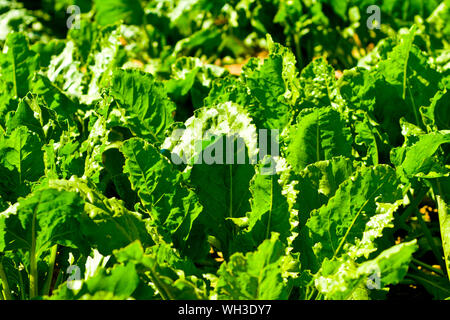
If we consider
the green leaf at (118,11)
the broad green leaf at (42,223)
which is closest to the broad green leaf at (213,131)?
the broad green leaf at (42,223)

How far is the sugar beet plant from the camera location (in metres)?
1.21

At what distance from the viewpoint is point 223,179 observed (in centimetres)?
154

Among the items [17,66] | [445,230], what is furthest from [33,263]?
[445,230]

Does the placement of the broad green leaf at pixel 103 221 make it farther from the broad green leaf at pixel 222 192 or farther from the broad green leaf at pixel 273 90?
the broad green leaf at pixel 273 90

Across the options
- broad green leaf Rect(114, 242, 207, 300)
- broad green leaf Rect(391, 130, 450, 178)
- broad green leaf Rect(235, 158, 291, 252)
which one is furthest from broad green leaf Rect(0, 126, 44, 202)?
broad green leaf Rect(391, 130, 450, 178)

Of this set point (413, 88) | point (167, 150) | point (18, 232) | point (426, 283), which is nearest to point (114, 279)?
point (18, 232)

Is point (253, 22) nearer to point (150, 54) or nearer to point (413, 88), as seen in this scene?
point (150, 54)

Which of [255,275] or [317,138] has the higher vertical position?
[317,138]

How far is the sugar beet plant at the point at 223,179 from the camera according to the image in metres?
1.21

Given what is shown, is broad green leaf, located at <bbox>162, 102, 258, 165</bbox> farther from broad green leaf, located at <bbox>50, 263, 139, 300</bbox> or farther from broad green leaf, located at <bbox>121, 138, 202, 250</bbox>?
broad green leaf, located at <bbox>50, 263, 139, 300</bbox>

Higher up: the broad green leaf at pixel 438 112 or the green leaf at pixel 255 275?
the broad green leaf at pixel 438 112

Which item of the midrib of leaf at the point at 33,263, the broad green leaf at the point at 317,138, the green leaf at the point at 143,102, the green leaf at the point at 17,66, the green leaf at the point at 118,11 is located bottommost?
the midrib of leaf at the point at 33,263

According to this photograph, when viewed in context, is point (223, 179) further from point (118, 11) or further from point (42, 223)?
point (118, 11)

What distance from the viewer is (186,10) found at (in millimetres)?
3080
